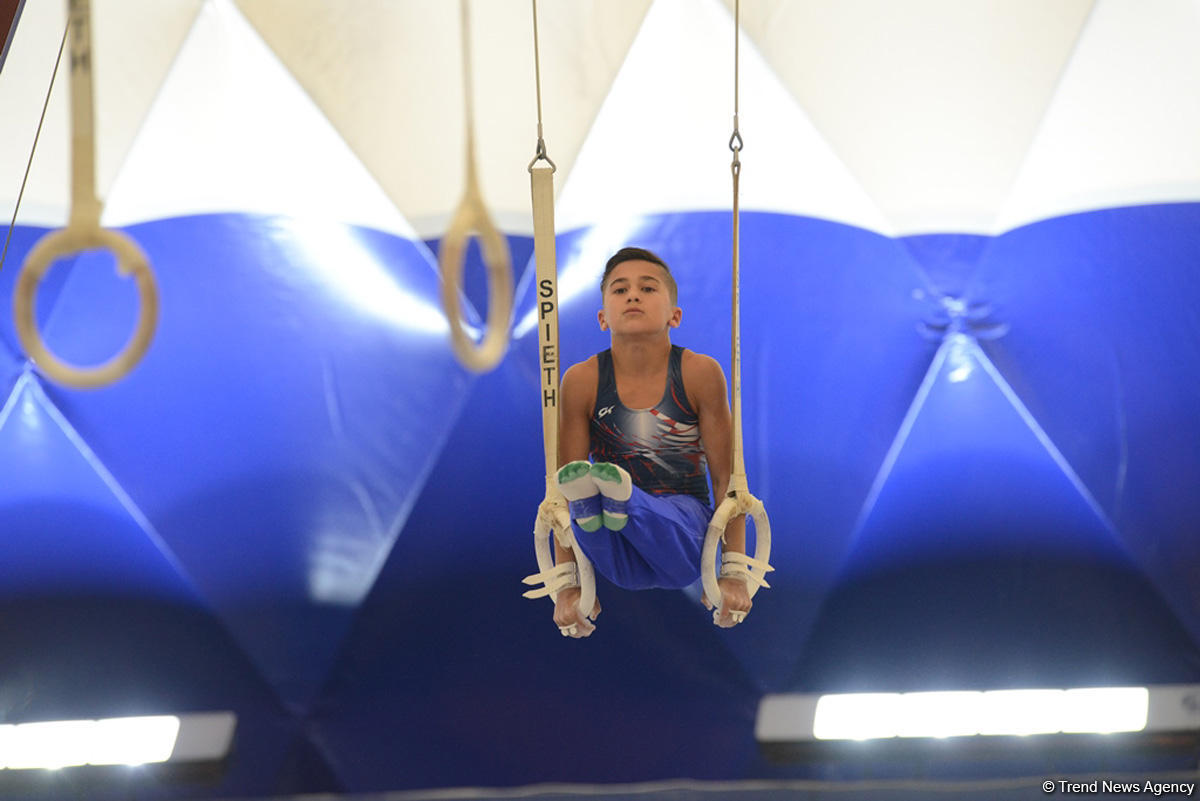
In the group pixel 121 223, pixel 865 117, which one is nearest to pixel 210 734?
pixel 121 223

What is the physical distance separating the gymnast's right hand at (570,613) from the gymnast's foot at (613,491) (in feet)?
1.41

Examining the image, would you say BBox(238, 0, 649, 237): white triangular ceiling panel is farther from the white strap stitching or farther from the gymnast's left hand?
the gymnast's left hand

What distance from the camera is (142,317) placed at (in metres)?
A: 2.51

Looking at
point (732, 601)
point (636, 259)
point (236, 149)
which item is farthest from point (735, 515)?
point (236, 149)

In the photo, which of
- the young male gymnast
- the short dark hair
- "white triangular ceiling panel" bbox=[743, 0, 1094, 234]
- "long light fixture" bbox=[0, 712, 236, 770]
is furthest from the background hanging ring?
"white triangular ceiling panel" bbox=[743, 0, 1094, 234]

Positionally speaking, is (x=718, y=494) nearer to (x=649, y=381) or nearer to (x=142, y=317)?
Result: (x=649, y=381)

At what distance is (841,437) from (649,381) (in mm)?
1286

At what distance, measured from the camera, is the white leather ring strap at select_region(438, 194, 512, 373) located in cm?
236

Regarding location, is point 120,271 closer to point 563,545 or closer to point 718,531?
point 563,545

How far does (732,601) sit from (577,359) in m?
1.62

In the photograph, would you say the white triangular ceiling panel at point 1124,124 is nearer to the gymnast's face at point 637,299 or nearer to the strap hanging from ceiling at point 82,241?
the gymnast's face at point 637,299

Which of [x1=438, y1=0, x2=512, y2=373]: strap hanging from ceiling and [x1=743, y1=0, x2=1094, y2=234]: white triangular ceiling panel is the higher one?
[x1=743, y1=0, x2=1094, y2=234]: white triangular ceiling panel
